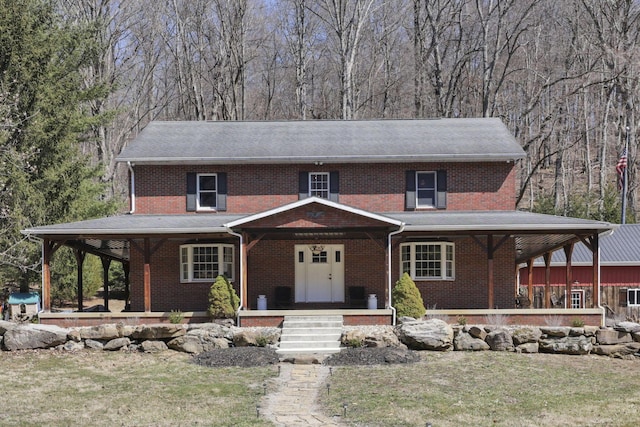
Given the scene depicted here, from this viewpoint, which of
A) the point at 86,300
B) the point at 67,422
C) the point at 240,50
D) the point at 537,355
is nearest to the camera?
the point at 67,422

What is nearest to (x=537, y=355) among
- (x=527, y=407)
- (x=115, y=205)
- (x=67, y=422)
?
(x=527, y=407)

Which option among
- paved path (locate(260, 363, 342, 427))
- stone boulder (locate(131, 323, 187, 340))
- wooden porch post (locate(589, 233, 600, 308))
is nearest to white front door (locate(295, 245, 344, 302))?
stone boulder (locate(131, 323, 187, 340))

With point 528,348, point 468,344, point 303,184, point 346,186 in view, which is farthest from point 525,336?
point 303,184

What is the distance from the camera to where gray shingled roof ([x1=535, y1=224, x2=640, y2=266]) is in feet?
91.8

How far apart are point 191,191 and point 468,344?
10.8 m

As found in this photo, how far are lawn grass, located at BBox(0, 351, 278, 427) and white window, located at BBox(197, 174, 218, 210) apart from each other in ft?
21.9

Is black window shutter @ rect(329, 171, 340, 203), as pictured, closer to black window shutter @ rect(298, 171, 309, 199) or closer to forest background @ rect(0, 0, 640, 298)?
black window shutter @ rect(298, 171, 309, 199)

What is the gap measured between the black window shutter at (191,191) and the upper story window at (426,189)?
7306 millimetres

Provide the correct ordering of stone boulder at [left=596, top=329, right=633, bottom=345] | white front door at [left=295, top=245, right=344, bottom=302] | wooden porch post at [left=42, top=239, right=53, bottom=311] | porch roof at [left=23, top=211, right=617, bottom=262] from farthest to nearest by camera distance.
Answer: white front door at [left=295, top=245, right=344, bottom=302], wooden porch post at [left=42, top=239, right=53, bottom=311], porch roof at [left=23, top=211, right=617, bottom=262], stone boulder at [left=596, top=329, right=633, bottom=345]

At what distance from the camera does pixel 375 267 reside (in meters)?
23.4

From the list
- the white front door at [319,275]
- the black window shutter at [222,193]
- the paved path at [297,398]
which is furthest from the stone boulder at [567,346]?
the black window shutter at [222,193]

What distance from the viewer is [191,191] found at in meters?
24.2

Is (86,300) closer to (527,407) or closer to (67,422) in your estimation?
(67,422)

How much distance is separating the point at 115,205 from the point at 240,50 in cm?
1734
